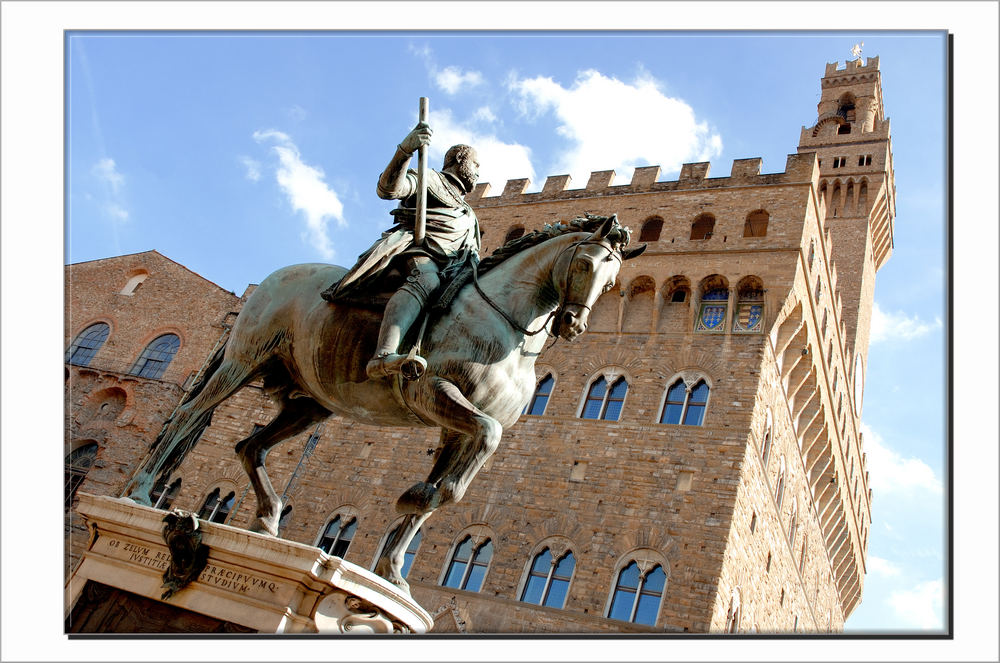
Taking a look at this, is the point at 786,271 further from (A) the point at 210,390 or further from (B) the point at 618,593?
(A) the point at 210,390

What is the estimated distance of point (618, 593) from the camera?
612 inches

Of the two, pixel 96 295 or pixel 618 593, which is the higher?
pixel 96 295

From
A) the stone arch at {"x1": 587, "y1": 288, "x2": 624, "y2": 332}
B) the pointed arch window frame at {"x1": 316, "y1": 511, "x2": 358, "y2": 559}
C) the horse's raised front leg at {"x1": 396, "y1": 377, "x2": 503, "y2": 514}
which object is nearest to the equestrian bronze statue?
the horse's raised front leg at {"x1": 396, "y1": 377, "x2": 503, "y2": 514}

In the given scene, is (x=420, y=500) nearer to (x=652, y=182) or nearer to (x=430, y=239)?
(x=430, y=239)

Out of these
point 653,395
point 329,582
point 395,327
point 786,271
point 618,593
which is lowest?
point 329,582

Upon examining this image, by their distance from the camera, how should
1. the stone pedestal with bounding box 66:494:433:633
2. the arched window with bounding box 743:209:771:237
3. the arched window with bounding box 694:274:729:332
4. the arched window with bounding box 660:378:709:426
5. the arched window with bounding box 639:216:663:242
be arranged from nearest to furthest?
the stone pedestal with bounding box 66:494:433:633 → the arched window with bounding box 660:378:709:426 → the arched window with bounding box 694:274:729:332 → the arched window with bounding box 743:209:771:237 → the arched window with bounding box 639:216:663:242

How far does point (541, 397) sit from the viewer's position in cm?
1988

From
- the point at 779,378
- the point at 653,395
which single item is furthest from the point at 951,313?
the point at 779,378

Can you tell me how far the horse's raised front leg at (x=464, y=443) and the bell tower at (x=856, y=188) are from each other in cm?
2868

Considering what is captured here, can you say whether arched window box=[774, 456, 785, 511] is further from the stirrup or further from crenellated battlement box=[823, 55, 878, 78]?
crenellated battlement box=[823, 55, 878, 78]

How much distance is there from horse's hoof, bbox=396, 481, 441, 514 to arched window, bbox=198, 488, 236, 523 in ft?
54.5

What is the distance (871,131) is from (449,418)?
37368mm

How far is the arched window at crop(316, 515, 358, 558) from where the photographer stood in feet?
60.5

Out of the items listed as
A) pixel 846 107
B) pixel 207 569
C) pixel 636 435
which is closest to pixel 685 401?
pixel 636 435
